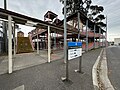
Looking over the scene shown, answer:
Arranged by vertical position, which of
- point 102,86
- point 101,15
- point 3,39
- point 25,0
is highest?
point 101,15

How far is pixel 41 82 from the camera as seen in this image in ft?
14.2

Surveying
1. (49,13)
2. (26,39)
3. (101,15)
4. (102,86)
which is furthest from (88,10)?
(102,86)

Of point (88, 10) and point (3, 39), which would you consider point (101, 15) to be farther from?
point (3, 39)

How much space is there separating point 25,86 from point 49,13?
1988cm

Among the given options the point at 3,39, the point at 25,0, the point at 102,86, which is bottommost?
the point at 102,86

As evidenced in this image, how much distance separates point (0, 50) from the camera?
14.0 m

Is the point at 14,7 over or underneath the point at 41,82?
over

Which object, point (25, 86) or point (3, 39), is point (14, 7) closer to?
point (3, 39)

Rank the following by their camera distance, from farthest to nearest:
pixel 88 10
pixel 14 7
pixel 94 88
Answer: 1. pixel 88 10
2. pixel 14 7
3. pixel 94 88

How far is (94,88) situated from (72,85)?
2.60 feet

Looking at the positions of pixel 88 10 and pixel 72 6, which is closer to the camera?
pixel 72 6

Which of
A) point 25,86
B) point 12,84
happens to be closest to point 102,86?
point 25,86

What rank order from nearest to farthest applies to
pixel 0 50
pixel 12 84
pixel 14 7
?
pixel 12 84 → pixel 0 50 → pixel 14 7

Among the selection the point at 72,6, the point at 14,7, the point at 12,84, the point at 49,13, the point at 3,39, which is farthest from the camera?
the point at 72,6
